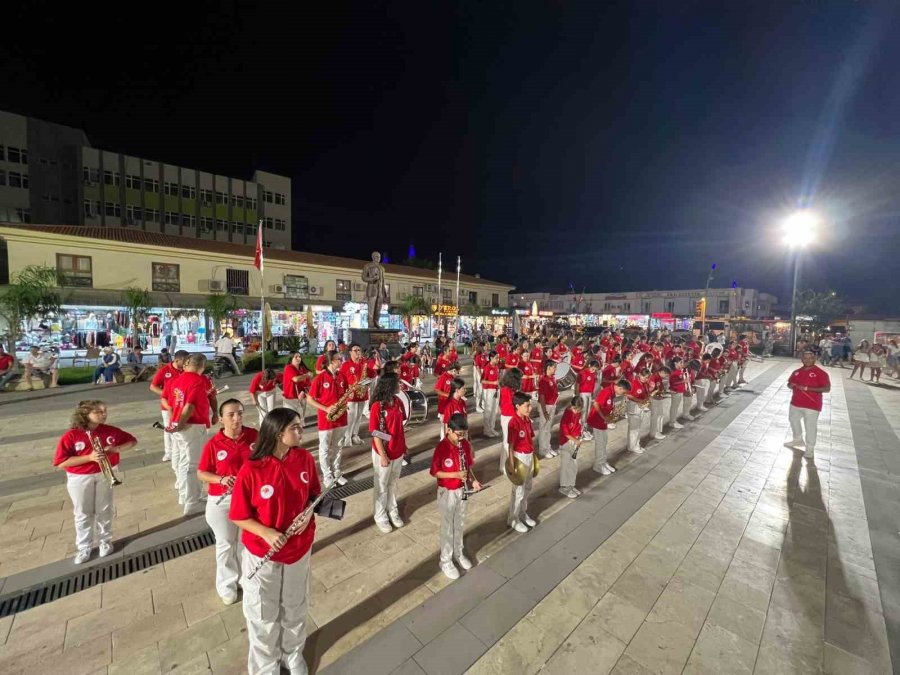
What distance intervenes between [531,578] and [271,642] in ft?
8.41

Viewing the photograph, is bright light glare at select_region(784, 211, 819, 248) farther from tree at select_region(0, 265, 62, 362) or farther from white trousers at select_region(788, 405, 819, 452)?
tree at select_region(0, 265, 62, 362)

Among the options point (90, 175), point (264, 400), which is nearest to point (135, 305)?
point (264, 400)

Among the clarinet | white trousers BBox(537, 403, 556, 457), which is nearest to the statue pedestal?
white trousers BBox(537, 403, 556, 457)

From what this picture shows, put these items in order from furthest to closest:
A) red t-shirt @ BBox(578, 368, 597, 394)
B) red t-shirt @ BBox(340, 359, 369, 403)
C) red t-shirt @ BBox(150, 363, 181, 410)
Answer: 1. red t-shirt @ BBox(578, 368, 597, 394)
2. red t-shirt @ BBox(340, 359, 369, 403)
3. red t-shirt @ BBox(150, 363, 181, 410)

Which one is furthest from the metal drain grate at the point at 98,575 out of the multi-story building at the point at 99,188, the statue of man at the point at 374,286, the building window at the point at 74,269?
the multi-story building at the point at 99,188

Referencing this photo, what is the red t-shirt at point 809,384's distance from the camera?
8.05 meters

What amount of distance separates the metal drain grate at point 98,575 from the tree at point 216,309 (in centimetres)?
1914

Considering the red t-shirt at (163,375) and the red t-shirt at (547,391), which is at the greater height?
the red t-shirt at (163,375)

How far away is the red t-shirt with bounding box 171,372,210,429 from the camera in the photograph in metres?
5.30

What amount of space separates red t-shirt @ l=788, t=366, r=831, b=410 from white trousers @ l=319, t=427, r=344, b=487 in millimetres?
9412

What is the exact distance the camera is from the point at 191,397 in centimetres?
532

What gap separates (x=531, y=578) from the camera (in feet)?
13.2

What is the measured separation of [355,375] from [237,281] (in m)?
23.4

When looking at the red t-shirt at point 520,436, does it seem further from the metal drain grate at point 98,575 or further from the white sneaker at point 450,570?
the metal drain grate at point 98,575
